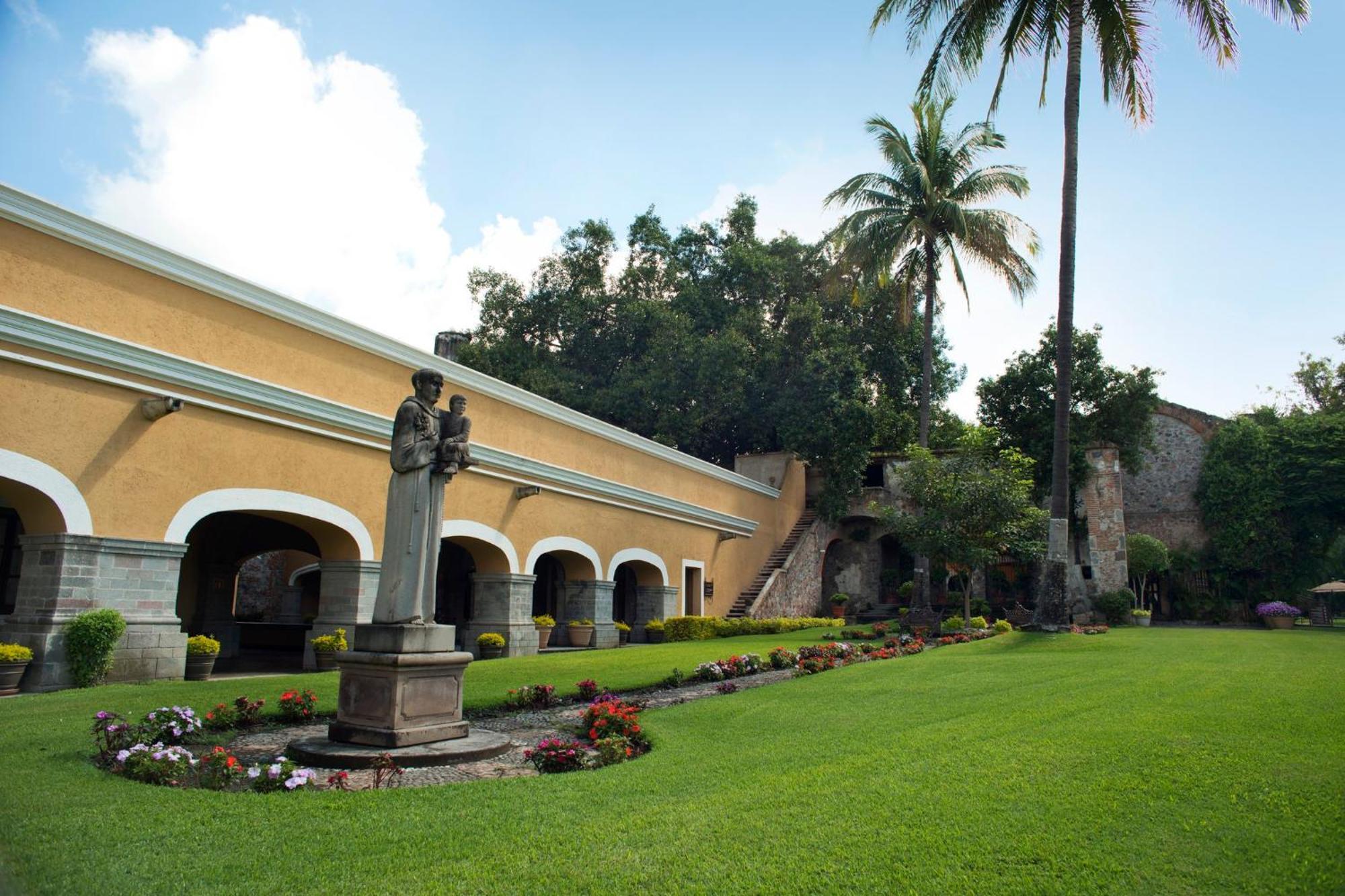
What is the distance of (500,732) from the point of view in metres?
7.89

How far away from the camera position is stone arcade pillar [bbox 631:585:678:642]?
20938 mm

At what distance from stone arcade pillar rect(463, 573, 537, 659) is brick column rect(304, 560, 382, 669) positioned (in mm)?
2983

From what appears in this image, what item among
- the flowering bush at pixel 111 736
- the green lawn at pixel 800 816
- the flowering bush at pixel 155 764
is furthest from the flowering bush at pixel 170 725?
the flowering bush at pixel 155 764

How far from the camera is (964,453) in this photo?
1952cm

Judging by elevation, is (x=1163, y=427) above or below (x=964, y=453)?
above

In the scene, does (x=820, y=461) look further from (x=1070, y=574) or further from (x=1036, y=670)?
(x=1036, y=670)

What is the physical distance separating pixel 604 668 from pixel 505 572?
Answer: 402 cm

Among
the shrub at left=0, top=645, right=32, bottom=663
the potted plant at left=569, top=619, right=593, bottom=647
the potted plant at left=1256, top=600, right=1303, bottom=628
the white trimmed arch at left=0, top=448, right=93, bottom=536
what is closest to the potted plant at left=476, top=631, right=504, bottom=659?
the potted plant at left=569, top=619, right=593, bottom=647

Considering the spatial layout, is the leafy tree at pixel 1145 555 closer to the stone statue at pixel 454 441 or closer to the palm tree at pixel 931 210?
the palm tree at pixel 931 210

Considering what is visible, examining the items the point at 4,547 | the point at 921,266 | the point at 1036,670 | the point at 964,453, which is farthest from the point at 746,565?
the point at 4,547

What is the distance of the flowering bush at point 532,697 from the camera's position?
30.7 ft

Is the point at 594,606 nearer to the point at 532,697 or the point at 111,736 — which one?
the point at 532,697

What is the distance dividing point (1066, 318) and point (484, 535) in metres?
11.9

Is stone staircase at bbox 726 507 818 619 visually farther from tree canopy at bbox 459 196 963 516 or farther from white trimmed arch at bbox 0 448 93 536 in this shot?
white trimmed arch at bbox 0 448 93 536
